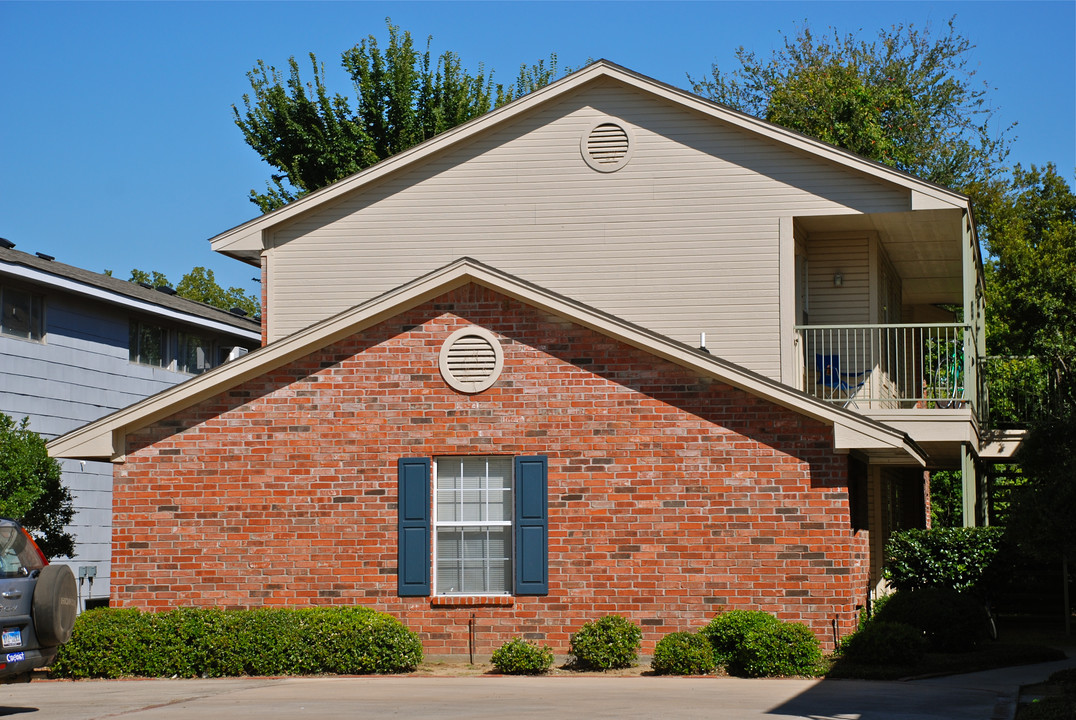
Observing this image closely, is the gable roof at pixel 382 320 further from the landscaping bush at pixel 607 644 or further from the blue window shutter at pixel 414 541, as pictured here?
the landscaping bush at pixel 607 644

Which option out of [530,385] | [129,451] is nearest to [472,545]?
[530,385]

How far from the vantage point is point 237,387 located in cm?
1577

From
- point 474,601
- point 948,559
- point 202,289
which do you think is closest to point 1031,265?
point 948,559

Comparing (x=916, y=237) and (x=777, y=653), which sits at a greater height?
(x=916, y=237)

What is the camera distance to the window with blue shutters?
49.6ft

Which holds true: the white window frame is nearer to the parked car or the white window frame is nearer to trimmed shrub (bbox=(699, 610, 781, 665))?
trimmed shrub (bbox=(699, 610, 781, 665))

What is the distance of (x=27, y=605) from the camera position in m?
11.8

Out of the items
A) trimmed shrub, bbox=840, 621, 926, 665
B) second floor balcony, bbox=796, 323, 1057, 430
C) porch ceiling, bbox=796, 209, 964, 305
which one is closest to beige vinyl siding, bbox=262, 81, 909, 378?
porch ceiling, bbox=796, 209, 964, 305

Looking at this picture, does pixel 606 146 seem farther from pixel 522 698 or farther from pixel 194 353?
pixel 194 353

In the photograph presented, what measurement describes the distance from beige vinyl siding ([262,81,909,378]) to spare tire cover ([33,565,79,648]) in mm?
8492

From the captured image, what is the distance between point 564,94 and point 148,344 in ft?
34.8

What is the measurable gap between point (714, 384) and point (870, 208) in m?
5.19

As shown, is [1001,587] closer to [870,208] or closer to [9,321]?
[870,208]

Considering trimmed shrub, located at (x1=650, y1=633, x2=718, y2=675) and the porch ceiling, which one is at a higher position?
the porch ceiling
